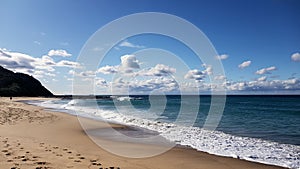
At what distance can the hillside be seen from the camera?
5107 inches

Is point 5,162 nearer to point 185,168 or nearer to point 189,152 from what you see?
point 185,168

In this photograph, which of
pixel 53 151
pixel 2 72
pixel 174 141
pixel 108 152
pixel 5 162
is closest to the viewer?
pixel 5 162

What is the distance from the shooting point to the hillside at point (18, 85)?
426ft

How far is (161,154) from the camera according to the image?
10125mm

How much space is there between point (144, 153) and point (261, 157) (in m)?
4.88

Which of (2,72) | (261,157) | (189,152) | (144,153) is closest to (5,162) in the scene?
(144,153)

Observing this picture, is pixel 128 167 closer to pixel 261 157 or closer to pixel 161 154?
pixel 161 154

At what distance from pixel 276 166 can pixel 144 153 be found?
497 cm

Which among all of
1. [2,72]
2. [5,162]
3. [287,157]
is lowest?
[287,157]

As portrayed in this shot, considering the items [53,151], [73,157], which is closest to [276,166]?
[73,157]

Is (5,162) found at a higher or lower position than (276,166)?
higher

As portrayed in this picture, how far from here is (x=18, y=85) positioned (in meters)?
Answer: 144

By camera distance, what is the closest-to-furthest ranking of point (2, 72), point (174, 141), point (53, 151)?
1. point (53, 151)
2. point (174, 141)
3. point (2, 72)

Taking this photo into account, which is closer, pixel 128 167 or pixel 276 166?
pixel 128 167
